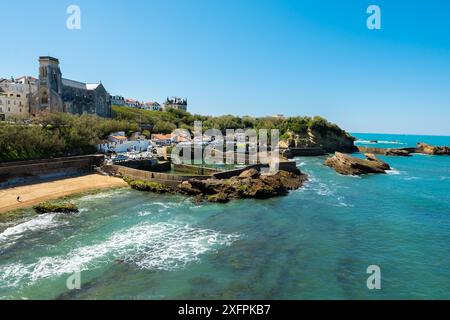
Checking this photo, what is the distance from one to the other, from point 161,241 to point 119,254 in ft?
12.3

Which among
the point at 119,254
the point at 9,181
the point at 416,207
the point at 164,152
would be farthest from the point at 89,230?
the point at 164,152

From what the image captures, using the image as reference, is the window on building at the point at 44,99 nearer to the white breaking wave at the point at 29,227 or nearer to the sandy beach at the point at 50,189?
the sandy beach at the point at 50,189

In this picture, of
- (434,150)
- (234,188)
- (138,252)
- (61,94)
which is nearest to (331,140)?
(434,150)

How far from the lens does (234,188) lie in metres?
40.5

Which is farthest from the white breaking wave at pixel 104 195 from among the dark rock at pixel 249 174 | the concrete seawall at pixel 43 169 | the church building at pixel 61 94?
the church building at pixel 61 94

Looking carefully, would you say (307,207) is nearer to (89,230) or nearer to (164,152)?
(89,230)

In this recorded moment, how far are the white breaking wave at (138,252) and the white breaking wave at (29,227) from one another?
5625 mm

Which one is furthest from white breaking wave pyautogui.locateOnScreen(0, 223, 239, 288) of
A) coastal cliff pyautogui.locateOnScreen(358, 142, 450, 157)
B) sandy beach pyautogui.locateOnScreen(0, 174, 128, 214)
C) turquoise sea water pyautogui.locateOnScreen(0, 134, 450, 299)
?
coastal cliff pyautogui.locateOnScreen(358, 142, 450, 157)

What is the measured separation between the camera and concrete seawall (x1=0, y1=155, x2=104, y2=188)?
139ft

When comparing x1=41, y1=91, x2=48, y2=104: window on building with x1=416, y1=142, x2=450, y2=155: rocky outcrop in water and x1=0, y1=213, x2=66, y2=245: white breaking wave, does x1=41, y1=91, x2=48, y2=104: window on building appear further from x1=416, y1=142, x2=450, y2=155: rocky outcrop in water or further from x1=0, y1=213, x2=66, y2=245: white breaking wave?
x1=416, y1=142, x2=450, y2=155: rocky outcrop in water

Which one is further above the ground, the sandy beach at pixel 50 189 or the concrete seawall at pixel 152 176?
the concrete seawall at pixel 152 176

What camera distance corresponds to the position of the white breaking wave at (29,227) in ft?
82.8

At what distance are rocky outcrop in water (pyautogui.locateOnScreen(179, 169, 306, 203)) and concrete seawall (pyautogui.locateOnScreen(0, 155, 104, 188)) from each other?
2077 cm

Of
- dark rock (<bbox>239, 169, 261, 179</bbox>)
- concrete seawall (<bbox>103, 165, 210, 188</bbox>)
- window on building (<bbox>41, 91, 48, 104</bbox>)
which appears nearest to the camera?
concrete seawall (<bbox>103, 165, 210, 188</bbox>)
